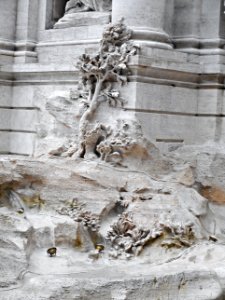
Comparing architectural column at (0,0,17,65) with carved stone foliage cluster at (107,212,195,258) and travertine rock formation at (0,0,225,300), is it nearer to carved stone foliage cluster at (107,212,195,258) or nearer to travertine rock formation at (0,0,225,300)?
travertine rock formation at (0,0,225,300)

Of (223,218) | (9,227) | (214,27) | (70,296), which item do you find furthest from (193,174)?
(70,296)

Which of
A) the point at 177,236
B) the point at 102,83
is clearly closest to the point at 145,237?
the point at 177,236

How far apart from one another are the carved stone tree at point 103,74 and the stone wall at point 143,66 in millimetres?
240

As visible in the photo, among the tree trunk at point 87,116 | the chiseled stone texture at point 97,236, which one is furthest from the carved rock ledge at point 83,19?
the chiseled stone texture at point 97,236

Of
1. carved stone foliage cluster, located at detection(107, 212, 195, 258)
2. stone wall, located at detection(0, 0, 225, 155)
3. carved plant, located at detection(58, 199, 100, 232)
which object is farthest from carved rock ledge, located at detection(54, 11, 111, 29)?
carved stone foliage cluster, located at detection(107, 212, 195, 258)

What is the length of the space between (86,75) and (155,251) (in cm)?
428

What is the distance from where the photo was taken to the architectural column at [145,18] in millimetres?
15031

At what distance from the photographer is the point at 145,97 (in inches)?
577

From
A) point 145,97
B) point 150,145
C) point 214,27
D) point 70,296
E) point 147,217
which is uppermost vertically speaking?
point 214,27

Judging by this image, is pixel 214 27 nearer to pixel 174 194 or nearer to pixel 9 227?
pixel 174 194

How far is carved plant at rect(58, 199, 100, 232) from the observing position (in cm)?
1282

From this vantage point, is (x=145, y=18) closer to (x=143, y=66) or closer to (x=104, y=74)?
(x=143, y=66)

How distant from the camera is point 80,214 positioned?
12969 mm

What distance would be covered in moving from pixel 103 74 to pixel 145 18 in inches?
64.7
